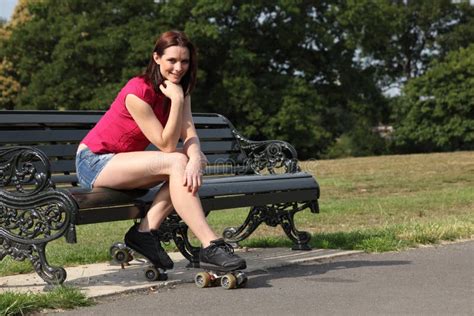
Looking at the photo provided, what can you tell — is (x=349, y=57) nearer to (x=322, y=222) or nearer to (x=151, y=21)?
(x=151, y=21)

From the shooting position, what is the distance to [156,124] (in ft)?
16.3

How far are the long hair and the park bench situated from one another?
0.66m

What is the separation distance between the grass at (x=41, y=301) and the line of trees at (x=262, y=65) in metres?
30.8

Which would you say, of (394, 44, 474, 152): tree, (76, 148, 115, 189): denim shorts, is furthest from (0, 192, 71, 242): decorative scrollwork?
(394, 44, 474, 152): tree

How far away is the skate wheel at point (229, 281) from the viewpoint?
15.4 feet

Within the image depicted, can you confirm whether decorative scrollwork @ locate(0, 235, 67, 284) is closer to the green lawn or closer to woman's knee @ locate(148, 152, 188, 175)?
woman's knee @ locate(148, 152, 188, 175)

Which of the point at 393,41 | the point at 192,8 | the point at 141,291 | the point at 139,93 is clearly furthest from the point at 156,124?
the point at 393,41

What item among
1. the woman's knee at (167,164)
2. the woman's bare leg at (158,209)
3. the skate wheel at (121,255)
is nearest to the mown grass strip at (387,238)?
the skate wheel at (121,255)

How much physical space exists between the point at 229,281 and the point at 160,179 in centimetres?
75

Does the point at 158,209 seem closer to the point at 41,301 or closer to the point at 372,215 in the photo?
the point at 41,301

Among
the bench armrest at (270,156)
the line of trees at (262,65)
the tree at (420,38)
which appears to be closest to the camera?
Result: the bench armrest at (270,156)

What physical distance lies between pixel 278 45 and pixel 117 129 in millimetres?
33954

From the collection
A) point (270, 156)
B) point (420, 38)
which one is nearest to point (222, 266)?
point (270, 156)

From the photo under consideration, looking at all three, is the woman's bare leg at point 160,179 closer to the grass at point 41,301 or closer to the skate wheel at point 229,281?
the skate wheel at point 229,281
